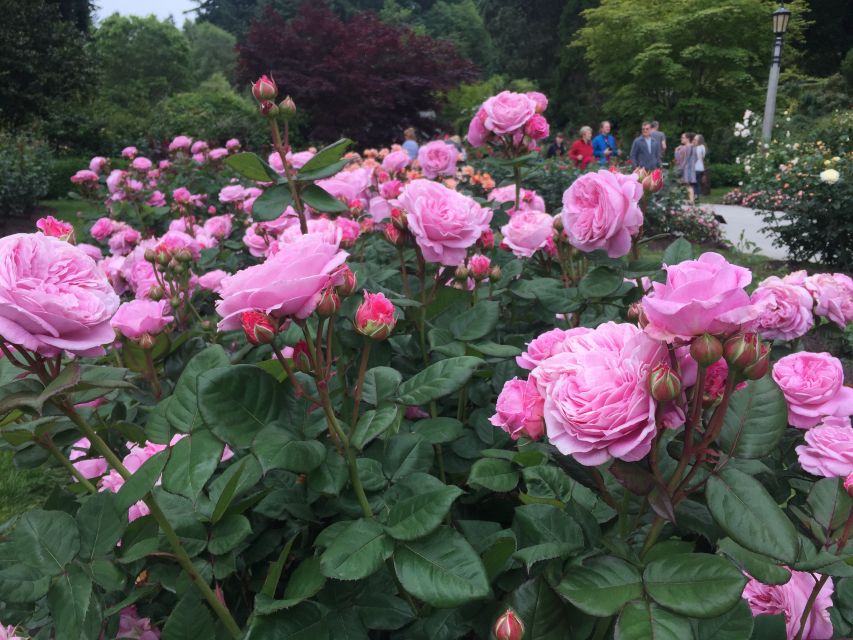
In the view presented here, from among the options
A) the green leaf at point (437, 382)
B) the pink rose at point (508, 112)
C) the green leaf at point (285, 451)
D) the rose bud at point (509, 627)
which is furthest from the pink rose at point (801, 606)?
the pink rose at point (508, 112)

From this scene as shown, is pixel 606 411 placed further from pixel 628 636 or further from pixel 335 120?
pixel 335 120

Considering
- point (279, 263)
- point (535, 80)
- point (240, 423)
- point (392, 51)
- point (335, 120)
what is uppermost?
point (279, 263)

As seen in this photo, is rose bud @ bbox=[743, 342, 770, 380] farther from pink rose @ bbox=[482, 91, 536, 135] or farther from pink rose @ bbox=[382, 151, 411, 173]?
pink rose @ bbox=[382, 151, 411, 173]

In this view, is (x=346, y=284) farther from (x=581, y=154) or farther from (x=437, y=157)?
(x=581, y=154)

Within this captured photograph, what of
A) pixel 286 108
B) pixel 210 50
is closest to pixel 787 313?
pixel 286 108

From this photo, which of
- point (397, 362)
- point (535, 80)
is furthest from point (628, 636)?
point (535, 80)

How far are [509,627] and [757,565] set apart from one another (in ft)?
0.81

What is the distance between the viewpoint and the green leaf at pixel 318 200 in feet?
4.26

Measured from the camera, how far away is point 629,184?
1063mm

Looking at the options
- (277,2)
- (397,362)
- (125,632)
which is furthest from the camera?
(277,2)

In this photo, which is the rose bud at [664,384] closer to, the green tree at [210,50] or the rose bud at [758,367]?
the rose bud at [758,367]

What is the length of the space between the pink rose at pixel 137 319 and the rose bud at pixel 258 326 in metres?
0.58

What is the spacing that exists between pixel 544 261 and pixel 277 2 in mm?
36283

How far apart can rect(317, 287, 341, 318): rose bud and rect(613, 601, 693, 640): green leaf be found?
15.1 inches
